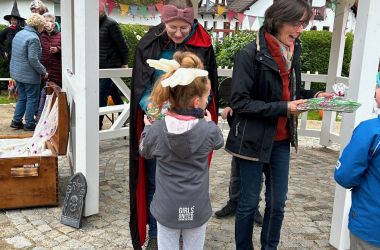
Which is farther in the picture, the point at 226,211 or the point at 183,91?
the point at 226,211

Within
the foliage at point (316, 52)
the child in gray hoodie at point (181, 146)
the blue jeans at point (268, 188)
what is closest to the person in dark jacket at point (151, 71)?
the child in gray hoodie at point (181, 146)

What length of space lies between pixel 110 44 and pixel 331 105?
4.71 meters

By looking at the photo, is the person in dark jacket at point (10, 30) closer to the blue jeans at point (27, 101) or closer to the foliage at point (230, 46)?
the blue jeans at point (27, 101)

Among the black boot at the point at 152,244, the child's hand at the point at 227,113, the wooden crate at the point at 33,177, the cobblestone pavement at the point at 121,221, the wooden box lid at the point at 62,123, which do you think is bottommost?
the cobblestone pavement at the point at 121,221

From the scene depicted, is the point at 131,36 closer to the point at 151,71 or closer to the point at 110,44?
the point at 110,44

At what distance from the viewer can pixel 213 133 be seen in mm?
2385

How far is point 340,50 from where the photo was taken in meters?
6.60

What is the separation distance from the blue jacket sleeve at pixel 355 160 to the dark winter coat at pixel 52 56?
228 inches

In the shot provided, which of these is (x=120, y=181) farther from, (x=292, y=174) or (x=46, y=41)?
(x=46, y=41)

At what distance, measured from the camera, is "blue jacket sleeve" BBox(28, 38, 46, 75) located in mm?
→ 6595

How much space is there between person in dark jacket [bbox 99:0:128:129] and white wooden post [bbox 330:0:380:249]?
419cm

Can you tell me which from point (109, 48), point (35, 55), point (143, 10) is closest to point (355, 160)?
point (109, 48)

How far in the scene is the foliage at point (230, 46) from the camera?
417 inches

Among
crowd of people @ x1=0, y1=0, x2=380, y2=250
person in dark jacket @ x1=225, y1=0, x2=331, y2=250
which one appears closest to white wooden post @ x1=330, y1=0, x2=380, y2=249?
crowd of people @ x1=0, y1=0, x2=380, y2=250
